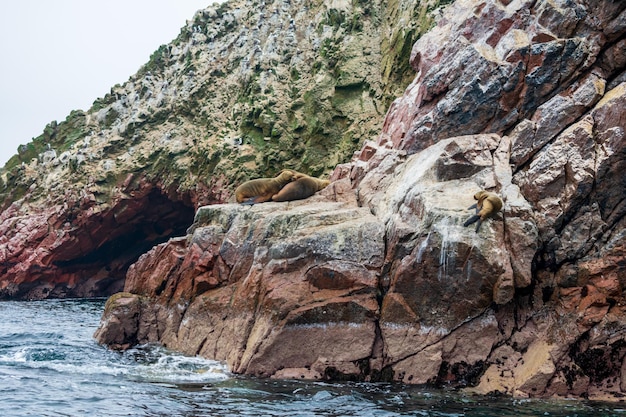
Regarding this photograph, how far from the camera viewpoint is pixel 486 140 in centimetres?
1314

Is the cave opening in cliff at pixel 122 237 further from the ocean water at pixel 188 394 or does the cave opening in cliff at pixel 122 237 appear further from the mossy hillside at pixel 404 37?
the ocean water at pixel 188 394

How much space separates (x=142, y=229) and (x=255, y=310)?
2693cm

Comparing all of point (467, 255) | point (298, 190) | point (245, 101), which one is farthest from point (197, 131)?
point (467, 255)

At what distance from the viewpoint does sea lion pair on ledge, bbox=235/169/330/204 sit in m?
16.6

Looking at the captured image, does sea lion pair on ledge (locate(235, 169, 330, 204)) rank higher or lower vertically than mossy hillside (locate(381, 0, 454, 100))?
lower

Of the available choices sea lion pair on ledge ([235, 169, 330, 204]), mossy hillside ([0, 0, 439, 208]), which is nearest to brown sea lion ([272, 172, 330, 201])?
sea lion pair on ledge ([235, 169, 330, 204])

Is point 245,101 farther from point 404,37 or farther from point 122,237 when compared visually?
point 122,237

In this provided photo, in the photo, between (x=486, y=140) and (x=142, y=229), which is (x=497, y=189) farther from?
(x=142, y=229)

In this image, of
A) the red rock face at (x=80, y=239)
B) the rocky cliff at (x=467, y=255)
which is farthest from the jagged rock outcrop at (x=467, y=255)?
the red rock face at (x=80, y=239)

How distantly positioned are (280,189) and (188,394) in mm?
8293

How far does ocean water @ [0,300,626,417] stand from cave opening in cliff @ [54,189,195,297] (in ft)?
70.0

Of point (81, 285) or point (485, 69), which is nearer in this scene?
point (485, 69)

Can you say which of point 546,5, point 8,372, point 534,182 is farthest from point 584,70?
point 8,372

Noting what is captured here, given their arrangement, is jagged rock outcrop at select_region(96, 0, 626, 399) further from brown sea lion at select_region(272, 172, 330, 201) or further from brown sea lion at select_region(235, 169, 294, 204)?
brown sea lion at select_region(235, 169, 294, 204)
